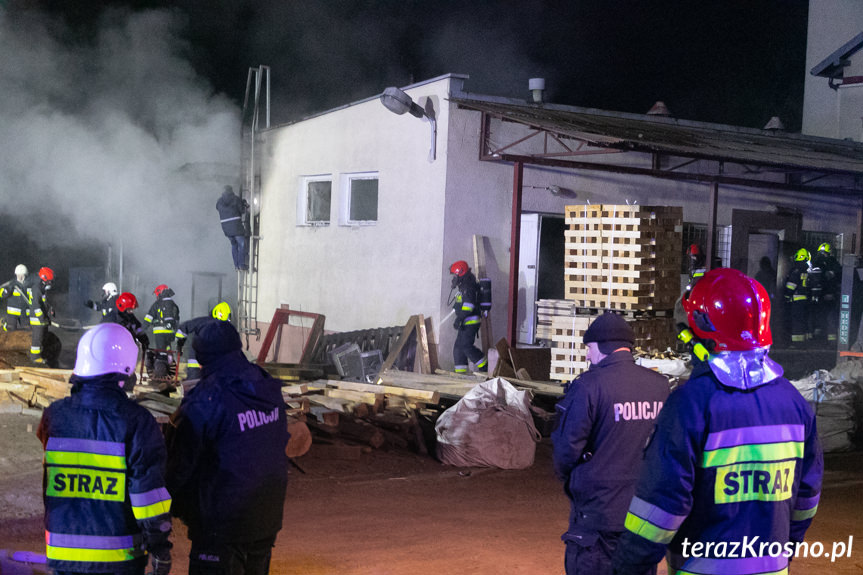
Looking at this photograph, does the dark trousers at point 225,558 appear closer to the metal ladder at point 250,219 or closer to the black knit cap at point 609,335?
the black knit cap at point 609,335

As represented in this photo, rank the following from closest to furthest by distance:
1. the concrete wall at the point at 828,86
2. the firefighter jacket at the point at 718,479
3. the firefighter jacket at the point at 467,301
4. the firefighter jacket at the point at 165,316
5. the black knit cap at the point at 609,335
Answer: the firefighter jacket at the point at 718,479, the black knit cap at the point at 609,335, the firefighter jacket at the point at 467,301, the firefighter jacket at the point at 165,316, the concrete wall at the point at 828,86

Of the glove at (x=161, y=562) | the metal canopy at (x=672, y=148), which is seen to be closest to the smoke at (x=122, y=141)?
the metal canopy at (x=672, y=148)

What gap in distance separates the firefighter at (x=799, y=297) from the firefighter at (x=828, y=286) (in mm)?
327

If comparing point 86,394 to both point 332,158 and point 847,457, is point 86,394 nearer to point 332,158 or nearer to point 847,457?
point 847,457

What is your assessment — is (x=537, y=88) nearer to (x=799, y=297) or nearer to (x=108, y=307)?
(x=799, y=297)

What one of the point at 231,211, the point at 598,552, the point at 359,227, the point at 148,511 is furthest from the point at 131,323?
the point at 598,552

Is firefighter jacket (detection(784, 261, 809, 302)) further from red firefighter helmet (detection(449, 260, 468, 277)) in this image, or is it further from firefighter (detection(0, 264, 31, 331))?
firefighter (detection(0, 264, 31, 331))

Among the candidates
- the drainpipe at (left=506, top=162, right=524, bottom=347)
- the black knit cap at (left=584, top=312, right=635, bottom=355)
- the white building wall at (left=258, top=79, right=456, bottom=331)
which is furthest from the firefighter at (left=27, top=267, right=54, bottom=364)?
the black knit cap at (left=584, top=312, right=635, bottom=355)

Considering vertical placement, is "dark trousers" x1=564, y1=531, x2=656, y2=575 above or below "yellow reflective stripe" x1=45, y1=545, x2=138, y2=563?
below

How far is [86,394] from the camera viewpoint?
3350 mm

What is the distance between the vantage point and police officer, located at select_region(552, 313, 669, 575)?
3.82 metres

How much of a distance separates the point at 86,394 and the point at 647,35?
31.9m

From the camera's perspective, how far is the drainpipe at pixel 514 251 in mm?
13227

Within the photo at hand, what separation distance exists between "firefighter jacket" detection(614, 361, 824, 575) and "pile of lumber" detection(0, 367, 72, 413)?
9211 mm
